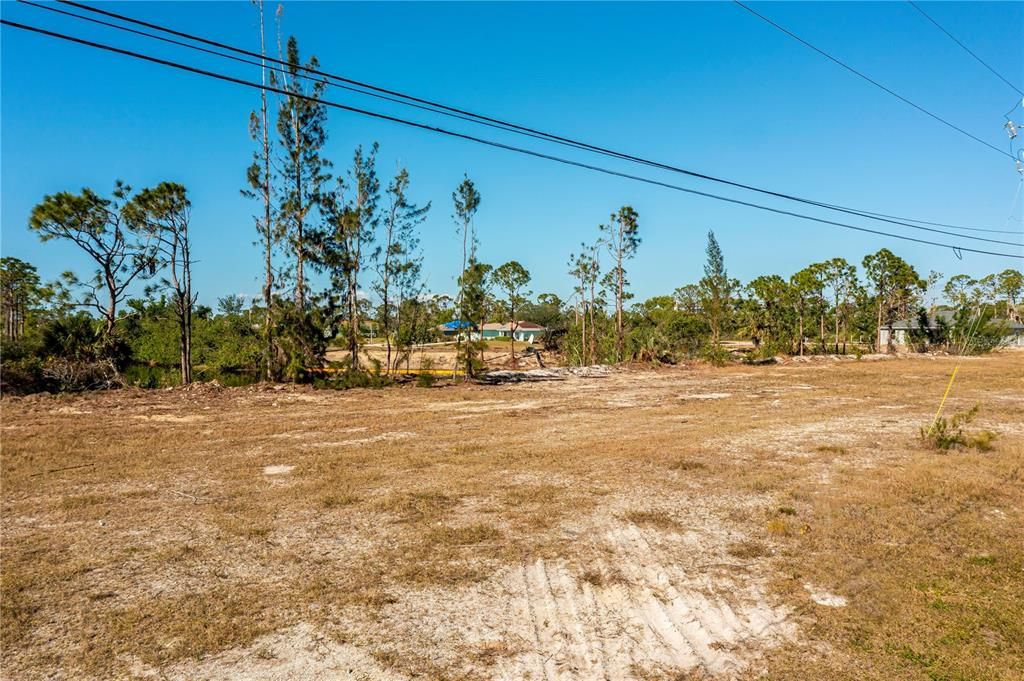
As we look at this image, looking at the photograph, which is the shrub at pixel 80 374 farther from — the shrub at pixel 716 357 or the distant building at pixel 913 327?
the distant building at pixel 913 327

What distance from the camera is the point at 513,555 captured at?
15.9 feet

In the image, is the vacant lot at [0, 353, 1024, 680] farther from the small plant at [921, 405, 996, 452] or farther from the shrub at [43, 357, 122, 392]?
the shrub at [43, 357, 122, 392]

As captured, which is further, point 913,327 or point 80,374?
point 913,327

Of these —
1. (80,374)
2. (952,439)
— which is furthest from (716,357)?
(80,374)

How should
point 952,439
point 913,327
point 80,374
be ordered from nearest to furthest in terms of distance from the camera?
point 952,439 < point 80,374 < point 913,327

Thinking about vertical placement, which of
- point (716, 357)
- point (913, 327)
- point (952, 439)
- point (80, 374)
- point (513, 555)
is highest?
point (913, 327)

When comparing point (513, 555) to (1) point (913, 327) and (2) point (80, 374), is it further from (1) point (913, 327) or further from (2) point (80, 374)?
(1) point (913, 327)

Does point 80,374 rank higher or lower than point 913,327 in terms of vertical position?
lower

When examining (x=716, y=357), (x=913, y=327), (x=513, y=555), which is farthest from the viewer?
(x=913, y=327)

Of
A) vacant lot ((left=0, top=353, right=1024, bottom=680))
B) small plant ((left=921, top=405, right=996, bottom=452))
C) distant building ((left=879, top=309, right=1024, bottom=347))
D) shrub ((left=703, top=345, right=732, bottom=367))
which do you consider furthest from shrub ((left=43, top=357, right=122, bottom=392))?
distant building ((left=879, top=309, right=1024, bottom=347))

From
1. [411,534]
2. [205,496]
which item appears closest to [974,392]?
[411,534]

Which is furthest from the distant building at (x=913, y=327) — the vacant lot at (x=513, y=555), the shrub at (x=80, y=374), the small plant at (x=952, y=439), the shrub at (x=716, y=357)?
the shrub at (x=80, y=374)

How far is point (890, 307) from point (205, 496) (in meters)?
46.0

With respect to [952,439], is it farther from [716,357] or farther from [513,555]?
[716,357]
